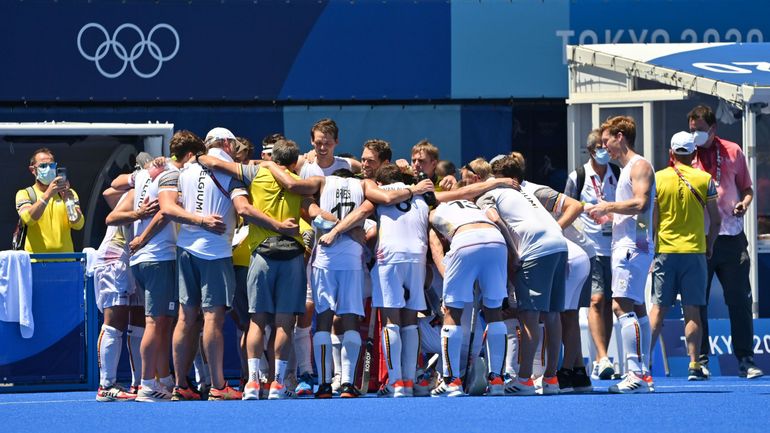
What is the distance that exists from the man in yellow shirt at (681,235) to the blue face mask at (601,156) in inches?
18.2

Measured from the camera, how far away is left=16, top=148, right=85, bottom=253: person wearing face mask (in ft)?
42.0

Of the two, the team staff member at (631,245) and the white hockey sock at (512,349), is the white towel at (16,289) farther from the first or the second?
the team staff member at (631,245)

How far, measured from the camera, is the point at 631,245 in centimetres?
1098

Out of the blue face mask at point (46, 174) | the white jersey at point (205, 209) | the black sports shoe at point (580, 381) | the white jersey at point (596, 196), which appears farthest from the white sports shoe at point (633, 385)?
→ the blue face mask at point (46, 174)

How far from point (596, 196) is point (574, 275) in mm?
912

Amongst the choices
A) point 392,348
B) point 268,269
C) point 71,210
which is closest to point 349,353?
point 392,348

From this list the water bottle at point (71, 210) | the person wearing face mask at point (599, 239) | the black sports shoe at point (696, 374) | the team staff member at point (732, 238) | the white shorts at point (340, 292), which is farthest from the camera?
the water bottle at point (71, 210)

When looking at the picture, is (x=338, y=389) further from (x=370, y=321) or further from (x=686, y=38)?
(x=686, y=38)

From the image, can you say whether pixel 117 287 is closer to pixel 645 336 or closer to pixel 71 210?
pixel 71 210

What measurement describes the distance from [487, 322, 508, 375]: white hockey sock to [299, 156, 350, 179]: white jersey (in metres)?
1.58

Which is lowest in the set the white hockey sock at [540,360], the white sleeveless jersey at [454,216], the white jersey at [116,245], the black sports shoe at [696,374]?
the black sports shoe at [696,374]

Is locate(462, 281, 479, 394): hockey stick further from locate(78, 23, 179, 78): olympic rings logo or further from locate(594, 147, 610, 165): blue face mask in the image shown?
locate(78, 23, 179, 78): olympic rings logo

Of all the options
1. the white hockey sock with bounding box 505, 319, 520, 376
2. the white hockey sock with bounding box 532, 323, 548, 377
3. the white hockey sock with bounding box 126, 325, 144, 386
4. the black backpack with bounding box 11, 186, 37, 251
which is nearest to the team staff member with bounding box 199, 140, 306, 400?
the white hockey sock with bounding box 126, 325, 144, 386

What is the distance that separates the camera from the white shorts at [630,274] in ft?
35.4
